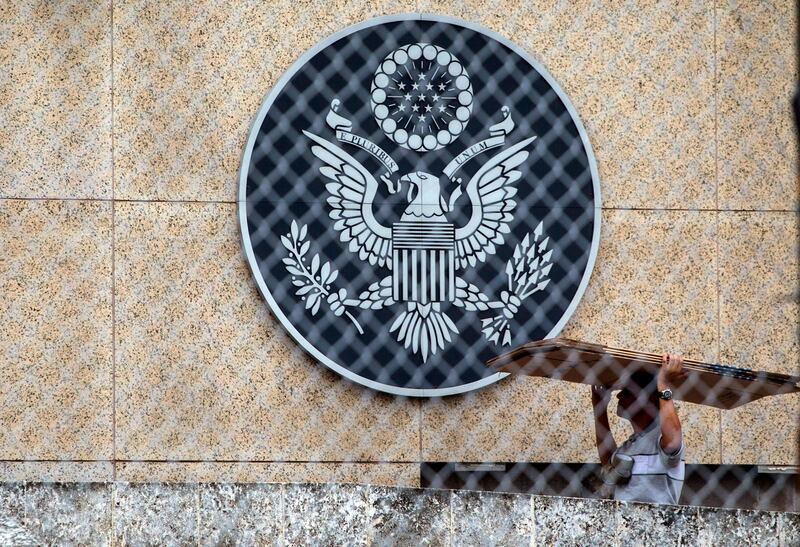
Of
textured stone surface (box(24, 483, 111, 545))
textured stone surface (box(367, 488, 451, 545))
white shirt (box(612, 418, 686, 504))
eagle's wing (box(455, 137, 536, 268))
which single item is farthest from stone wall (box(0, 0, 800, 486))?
textured stone surface (box(367, 488, 451, 545))

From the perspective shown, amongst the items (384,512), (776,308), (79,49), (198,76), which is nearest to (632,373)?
(384,512)

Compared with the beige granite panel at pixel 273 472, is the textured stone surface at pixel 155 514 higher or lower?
higher

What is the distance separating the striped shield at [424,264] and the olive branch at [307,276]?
0.25m

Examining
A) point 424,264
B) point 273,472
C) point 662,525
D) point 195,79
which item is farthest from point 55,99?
point 662,525

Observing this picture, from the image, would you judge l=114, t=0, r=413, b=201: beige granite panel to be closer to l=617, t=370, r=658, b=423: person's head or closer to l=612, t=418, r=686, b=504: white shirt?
l=617, t=370, r=658, b=423: person's head

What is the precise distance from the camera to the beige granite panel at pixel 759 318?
5.38 meters

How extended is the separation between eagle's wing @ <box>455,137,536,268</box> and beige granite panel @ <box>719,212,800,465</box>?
93cm

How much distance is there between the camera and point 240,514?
13.6ft

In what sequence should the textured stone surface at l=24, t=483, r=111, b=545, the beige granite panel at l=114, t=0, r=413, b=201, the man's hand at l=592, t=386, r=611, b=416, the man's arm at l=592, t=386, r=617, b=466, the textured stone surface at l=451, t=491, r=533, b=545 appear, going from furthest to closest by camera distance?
1. the beige granite panel at l=114, t=0, r=413, b=201
2. the man's hand at l=592, t=386, r=611, b=416
3. the man's arm at l=592, t=386, r=617, b=466
4. the textured stone surface at l=24, t=483, r=111, b=545
5. the textured stone surface at l=451, t=491, r=533, b=545

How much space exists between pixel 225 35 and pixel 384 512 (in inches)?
87.4

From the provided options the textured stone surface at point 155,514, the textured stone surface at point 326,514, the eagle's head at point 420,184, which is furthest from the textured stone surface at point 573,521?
the eagle's head at point 420,184

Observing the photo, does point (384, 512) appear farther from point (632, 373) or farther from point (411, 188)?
point (411, 188)

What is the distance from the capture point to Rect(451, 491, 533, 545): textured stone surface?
3986 millimetres

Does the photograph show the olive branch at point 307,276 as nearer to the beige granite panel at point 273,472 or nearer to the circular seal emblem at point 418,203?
the circular seal emblem at point 418,203
